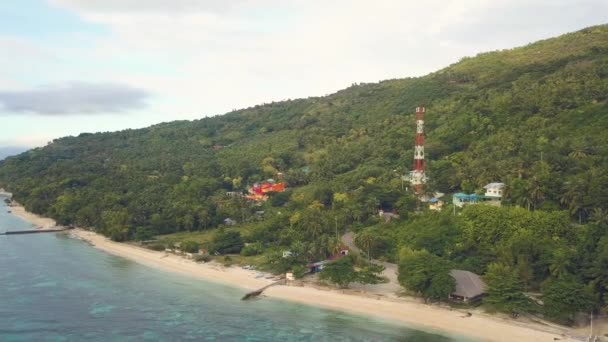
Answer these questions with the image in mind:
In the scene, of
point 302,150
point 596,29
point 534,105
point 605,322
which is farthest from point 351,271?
point 596,29

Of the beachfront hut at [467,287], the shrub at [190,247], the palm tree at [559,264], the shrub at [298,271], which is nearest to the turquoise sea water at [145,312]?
the shrub at [298,271]

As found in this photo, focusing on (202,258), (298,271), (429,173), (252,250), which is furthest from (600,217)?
(202,258)

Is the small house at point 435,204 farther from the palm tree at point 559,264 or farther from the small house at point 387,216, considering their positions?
the palm tree at point 559,264

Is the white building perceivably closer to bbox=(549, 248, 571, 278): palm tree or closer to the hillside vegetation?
the hillside vegetation

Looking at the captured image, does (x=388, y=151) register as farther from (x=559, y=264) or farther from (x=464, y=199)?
(x=559, y=264)

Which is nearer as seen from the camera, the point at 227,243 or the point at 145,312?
the point at 145,312

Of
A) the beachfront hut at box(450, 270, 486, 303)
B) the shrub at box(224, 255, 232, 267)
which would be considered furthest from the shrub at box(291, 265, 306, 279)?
the beachfront hut at box(450, 270, 486, 303)

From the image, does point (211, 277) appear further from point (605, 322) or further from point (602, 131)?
point (602, 131)

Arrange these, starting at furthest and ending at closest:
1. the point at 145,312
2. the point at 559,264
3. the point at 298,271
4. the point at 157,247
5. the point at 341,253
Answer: the point at 157,247
the point at 341,253
the point at 298,271
the point at 145,312
the point at 559,264
